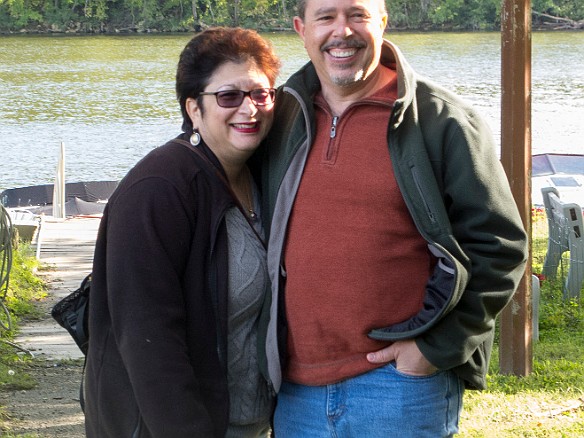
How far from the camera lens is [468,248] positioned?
2.28 meters

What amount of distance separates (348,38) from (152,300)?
2.48 ft

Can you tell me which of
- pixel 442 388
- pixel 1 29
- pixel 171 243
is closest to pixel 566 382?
pixel 442 388

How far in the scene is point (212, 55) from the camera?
2.41m

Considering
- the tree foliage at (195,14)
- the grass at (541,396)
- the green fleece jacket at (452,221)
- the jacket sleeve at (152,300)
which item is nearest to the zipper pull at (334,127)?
the green fleece jacket at (452,221)

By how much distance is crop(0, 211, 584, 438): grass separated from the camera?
4191mm

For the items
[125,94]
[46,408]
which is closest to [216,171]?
[46,408]

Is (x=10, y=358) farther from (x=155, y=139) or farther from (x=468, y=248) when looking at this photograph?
(x=155, y=139)

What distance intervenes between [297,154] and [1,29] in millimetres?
66891

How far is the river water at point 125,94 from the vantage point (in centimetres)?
2774

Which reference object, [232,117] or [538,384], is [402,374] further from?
Result: [538,384]

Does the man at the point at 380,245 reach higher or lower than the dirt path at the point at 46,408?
higher

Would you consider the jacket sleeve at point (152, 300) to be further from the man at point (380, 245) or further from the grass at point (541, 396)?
the grass at point (541, 396)

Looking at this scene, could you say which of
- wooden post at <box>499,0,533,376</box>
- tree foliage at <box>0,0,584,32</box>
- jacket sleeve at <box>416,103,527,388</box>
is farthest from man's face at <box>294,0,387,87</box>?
tree foliage at <box>0,0,584,32</box>

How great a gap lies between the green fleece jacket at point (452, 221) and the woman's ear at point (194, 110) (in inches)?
11.9
